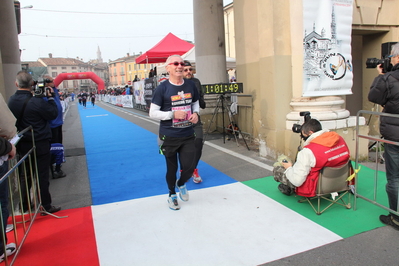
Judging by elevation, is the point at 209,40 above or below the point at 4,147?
above

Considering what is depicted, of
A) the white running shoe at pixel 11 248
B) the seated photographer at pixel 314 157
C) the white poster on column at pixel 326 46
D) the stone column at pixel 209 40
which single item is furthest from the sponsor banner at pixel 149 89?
the white running shoe at pixel 11 248

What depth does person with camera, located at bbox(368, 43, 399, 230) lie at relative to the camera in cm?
341

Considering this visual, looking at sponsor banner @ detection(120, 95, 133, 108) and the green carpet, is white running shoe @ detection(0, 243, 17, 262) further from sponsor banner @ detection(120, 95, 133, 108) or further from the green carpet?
sponsor banner @ detection(120, 95, 133, 108)

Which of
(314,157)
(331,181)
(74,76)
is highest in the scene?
(74,76)

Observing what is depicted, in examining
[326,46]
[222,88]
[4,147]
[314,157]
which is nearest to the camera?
[4,147]

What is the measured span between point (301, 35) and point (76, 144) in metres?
7.07

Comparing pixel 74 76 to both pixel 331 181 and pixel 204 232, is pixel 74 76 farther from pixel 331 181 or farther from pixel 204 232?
pixel 331 181

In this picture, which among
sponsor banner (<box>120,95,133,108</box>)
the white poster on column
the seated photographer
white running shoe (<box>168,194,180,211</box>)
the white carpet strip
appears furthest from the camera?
sponsor banner (<box>120,95,133,108</box>)

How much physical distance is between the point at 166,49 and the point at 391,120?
16.5 m

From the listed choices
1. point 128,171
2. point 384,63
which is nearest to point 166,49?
point 128,171

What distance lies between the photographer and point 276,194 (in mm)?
4625

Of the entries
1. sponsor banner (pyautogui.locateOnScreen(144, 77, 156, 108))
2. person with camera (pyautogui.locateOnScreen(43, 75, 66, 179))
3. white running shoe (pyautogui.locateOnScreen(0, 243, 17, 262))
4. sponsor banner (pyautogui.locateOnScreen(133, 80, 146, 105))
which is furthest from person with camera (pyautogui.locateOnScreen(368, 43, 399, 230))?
sponsor banner (pyautogui.locateOnScreen(133, 80, 146, 105))

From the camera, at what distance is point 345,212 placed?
3.96m

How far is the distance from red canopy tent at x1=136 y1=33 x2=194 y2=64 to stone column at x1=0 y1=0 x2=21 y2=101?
36.3 feet
